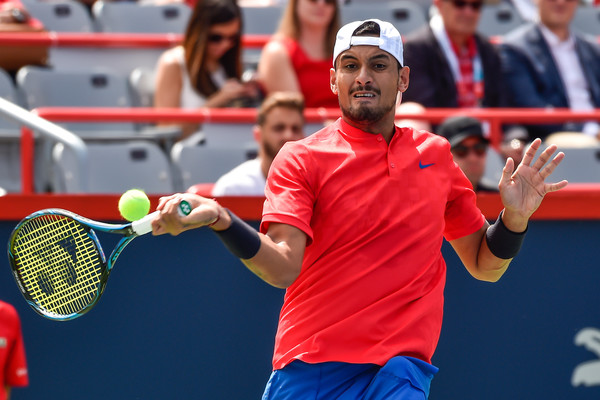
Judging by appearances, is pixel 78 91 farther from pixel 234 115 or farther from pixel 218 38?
pixel 234 115

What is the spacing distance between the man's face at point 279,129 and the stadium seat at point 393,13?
2843 millimetres

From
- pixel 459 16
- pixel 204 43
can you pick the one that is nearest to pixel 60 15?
pixel 204 43

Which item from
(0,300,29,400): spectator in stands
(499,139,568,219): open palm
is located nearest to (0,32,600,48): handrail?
(0,300,29,400): spectator in stands

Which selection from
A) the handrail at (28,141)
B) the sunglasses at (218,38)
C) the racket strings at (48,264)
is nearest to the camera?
the racket strings at (48,264)

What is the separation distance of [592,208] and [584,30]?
15.7ft

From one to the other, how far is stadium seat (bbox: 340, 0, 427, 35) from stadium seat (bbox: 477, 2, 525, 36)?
591 millimetres

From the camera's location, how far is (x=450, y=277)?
5047 millimetres

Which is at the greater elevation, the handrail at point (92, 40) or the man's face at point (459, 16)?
the man's face at point (459, 16)

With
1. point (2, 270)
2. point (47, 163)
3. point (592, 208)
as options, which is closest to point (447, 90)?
point (592, 208)

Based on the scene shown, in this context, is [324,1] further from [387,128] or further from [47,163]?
[387,128]

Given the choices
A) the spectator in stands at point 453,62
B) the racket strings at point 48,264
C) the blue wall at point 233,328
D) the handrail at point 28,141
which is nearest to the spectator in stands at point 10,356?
the blue wall at point 233,328

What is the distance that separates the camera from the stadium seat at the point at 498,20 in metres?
9.12

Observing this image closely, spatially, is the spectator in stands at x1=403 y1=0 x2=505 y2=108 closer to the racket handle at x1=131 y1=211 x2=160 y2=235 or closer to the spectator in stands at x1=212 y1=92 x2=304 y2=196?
the spectator in stands at x1=212 y1=92 x2=304 y2=196

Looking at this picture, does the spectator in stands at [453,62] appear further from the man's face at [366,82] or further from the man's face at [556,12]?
the man's face at [366,82]
